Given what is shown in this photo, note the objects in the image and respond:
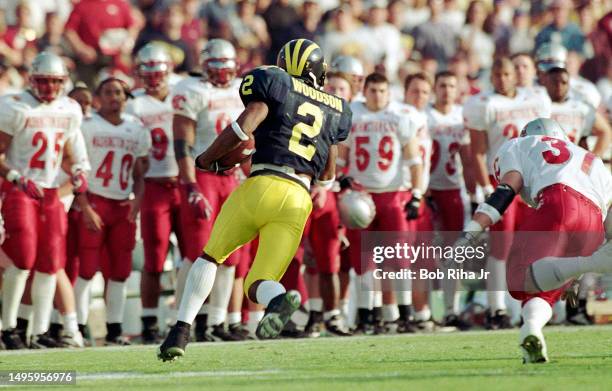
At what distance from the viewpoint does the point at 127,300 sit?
11750 millimetres

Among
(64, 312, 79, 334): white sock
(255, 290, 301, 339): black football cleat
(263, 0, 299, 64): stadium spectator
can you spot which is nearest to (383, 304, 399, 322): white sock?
(64, 312, 79, 334): white sock

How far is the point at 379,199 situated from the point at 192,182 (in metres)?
1.72

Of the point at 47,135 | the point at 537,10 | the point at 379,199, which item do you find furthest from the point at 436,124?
the point at 537,10

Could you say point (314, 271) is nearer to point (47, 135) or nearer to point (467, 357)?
point (47, 135)

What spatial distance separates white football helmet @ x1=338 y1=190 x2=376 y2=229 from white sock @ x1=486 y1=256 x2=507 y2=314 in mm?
1140

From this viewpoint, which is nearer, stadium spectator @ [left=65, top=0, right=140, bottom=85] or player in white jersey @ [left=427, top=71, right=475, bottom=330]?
player in white jersey @ [left=427, top=71, right=475, bottom=330]

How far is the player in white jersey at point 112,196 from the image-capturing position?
10.7 metres

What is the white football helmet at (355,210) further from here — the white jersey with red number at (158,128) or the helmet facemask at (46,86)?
the helmet facemask at (46,86)

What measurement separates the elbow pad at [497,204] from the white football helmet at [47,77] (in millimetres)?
3978

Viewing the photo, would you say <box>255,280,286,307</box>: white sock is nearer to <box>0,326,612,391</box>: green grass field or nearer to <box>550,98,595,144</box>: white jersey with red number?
<box>0,326,612,391</box>: green grass field

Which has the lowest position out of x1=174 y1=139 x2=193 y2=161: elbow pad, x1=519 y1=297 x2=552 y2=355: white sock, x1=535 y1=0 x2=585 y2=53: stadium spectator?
x1=519 y1=297 x2=552 y2=355: white sock

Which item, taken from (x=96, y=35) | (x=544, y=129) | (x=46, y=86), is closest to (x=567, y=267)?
(x=544, y=129)

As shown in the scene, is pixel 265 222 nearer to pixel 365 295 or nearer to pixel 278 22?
pixel 365 295

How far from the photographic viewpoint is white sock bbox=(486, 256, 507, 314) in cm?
1116
